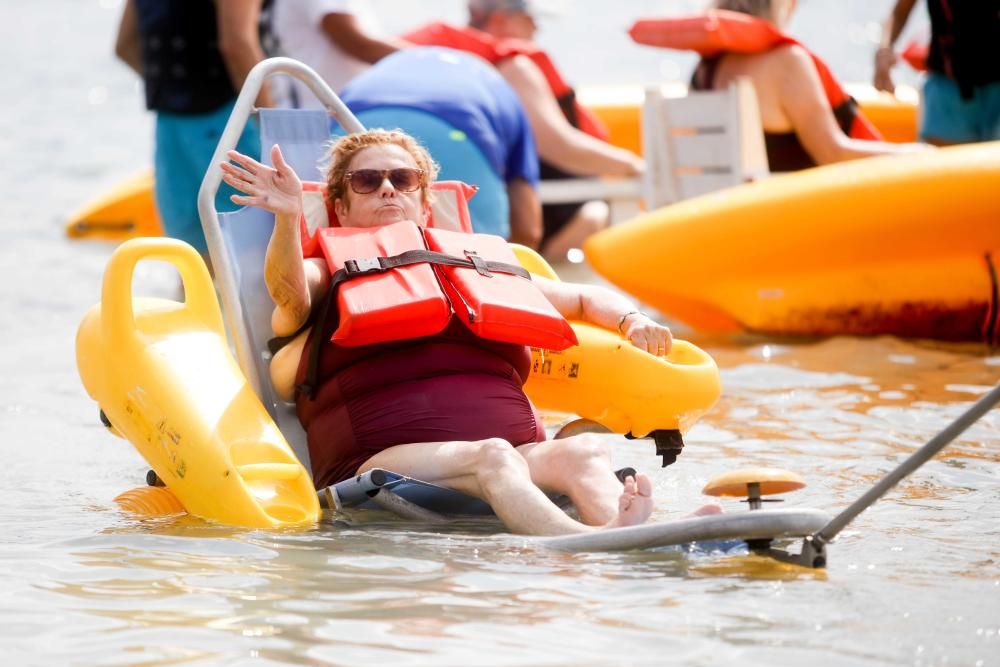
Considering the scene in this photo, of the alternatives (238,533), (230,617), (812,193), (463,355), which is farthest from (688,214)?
(230,617)

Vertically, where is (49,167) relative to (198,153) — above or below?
below

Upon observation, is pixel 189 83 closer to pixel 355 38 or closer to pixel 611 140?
pixel 355 38

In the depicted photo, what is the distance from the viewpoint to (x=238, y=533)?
3.05 meters

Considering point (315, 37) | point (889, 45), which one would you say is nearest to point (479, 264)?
point (315, 37)

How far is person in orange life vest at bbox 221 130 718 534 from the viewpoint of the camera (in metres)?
3.05

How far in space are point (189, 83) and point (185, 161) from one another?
10.9 inches

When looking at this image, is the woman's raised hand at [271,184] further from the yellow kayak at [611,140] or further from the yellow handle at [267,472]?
the yellow kayak at [611,140]

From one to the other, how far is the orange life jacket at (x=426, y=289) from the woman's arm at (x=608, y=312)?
17 centimetres

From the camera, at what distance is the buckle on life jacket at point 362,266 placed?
11.1ft

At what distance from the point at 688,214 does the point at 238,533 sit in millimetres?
3321

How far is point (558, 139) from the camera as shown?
7.81 meters

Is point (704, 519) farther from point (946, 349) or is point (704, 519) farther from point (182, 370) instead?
point (946, 349)

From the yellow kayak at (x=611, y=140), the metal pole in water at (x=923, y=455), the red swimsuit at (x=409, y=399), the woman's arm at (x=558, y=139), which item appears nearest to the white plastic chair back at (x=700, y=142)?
the woman's arm at (x=558, y=139)

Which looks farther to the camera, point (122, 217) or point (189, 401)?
point (122, 217)
